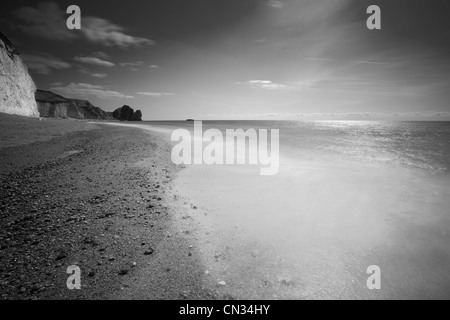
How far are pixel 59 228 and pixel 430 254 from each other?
348 inches

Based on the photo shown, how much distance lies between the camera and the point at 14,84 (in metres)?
34.8

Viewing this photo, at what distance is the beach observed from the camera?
3.57 meters

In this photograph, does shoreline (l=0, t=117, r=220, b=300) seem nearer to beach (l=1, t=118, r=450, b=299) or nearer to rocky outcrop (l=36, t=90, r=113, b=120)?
beach (l=1, t=118, r=450, b=299)

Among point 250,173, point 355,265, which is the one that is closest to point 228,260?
point 355,265

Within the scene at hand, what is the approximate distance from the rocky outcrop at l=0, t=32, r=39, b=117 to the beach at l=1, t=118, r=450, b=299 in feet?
117

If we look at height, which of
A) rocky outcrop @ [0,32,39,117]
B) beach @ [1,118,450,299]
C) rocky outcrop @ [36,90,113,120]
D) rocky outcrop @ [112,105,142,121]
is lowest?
beach @ [1,118,450,299]

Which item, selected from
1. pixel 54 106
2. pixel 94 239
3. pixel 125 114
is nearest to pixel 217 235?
pixel 94 239

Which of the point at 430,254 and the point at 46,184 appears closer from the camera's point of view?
the point at 430,254

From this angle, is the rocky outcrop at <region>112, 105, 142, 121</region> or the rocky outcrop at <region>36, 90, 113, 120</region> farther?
the rocky outcrop at <region>112, 105, 142, 121</region>

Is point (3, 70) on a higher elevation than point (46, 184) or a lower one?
higher

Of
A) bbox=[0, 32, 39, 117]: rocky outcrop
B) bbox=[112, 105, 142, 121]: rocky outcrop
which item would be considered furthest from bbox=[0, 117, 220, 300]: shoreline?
bbox=[112, 105, 142, 121]: rocky outcrop

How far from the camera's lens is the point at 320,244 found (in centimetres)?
486

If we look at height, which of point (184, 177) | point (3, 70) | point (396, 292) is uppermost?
point (3, 70)
